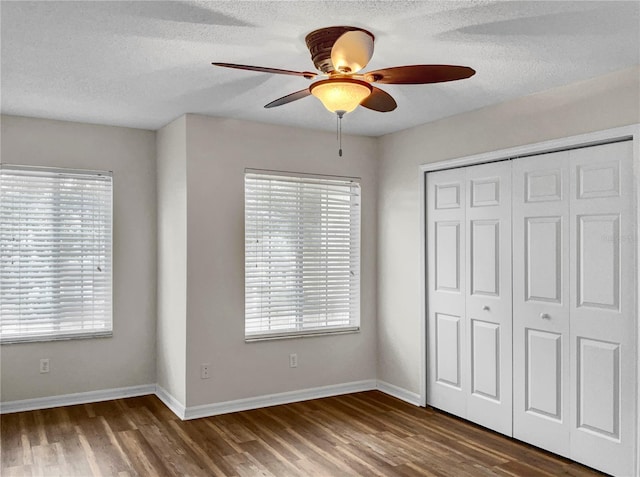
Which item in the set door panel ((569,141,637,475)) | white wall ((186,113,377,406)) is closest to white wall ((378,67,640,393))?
door panel ((569,141,637,475))

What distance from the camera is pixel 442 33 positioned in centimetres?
272

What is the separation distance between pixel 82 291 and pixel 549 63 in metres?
4.00

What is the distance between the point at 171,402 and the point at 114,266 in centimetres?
129

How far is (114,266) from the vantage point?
489cm

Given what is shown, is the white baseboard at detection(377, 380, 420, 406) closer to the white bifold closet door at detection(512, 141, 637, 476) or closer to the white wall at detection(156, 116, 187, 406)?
the white bifold closet door at detection(512, 141, 637, 476)

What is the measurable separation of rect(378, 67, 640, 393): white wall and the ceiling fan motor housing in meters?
1.61

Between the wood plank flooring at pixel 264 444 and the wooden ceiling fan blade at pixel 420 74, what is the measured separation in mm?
2334

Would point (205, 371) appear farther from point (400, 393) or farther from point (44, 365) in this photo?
point (400, 393)

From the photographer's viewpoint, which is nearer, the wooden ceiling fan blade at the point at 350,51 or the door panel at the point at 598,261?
the wooden ceiling fan blade at the point at 350,51

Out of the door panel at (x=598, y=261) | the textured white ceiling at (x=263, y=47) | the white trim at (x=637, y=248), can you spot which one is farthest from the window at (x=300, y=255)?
the white trim at (x=637, y=248)

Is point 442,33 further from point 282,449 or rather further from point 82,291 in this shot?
point 82,291

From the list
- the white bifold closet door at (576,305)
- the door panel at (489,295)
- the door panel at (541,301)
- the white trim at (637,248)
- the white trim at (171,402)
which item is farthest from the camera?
the white trim at (171,402)

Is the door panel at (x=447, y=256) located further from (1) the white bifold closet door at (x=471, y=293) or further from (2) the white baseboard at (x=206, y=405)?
(2) the white baseboard at (x=206, y=405)

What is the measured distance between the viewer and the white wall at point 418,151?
346 cm
